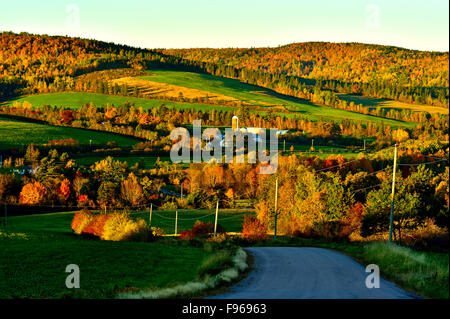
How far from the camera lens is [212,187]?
120 m

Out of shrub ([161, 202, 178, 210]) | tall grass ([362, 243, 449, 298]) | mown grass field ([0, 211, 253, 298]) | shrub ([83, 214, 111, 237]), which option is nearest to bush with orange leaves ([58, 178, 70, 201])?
shrub ([161, 202, 178, 210])

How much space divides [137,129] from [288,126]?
184 ft

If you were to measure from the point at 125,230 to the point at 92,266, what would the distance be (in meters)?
18.9

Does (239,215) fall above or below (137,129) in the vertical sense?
below

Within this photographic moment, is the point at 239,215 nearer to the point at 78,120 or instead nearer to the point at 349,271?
the point at 349,271

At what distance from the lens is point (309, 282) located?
18.9 metres

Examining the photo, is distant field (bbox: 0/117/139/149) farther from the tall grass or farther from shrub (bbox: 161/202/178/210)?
the tall grass

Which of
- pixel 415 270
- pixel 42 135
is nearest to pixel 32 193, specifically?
pixel 42 135

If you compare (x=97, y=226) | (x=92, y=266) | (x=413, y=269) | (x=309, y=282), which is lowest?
(x=97, y=226)

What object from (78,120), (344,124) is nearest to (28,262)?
(78,120)

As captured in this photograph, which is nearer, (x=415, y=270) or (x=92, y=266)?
(x=415, y=270)

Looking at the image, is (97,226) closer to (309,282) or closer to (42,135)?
(309,282)

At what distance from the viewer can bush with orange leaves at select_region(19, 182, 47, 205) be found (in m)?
102

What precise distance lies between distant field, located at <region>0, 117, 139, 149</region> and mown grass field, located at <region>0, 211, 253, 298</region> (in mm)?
95450
